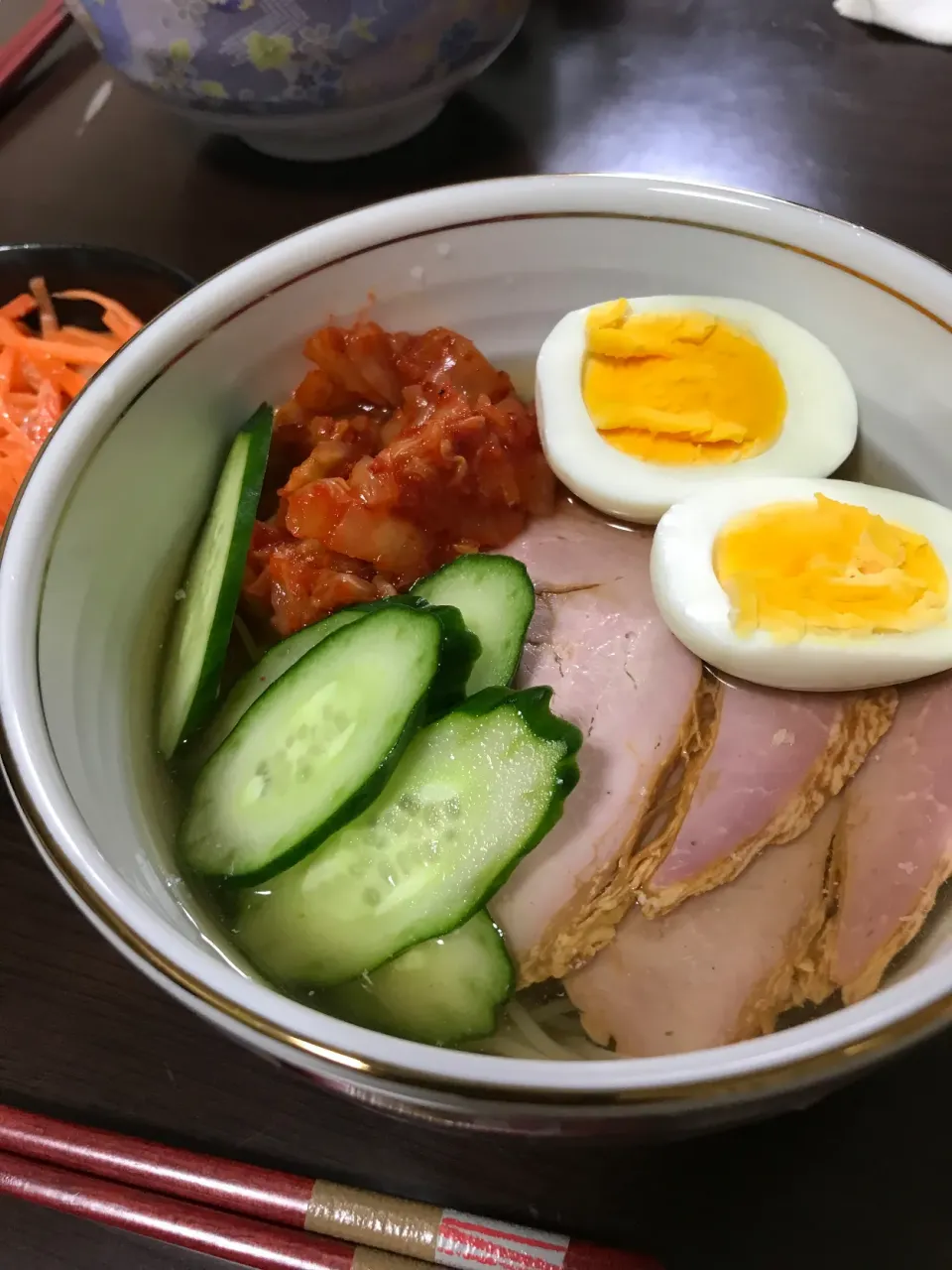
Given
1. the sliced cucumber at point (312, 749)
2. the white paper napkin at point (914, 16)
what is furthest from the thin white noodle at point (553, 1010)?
the white paper napkin at point (914, 16)

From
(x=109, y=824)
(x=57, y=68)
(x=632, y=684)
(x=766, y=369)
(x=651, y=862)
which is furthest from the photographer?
(x=57, y=68)

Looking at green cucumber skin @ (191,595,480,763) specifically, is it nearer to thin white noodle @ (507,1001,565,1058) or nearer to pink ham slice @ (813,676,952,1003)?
thin white noodle @ (507,1001,565,1058)

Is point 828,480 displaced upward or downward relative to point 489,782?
downward

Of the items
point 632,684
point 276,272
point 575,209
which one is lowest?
point 632,684

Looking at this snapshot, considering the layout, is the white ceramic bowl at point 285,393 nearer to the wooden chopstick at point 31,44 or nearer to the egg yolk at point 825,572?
the egg yolk at point 825,572

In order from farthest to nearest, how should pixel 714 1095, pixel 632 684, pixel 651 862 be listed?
1. pixel 632 684
2. pixel 651 862
3. pixel 714 1095

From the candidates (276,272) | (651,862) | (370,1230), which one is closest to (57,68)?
A: (276,272)

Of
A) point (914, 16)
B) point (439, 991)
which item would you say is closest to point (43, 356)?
point (439, 991)

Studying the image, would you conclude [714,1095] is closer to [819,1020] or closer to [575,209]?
[819,1020]
